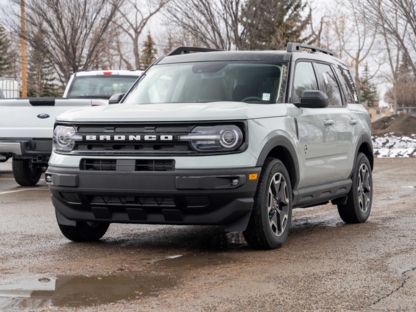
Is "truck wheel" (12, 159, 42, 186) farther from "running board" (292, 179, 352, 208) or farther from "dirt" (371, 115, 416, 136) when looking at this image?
"dirt" (371, 115, 416, 136)

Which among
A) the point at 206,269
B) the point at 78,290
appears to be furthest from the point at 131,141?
the point at 78,290

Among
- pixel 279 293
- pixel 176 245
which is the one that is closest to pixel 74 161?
pixel 176 245

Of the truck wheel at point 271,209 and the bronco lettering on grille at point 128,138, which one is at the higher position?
the bronco lettering on grille at point 128,138

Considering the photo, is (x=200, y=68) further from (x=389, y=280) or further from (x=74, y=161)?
(x=389, y=280)

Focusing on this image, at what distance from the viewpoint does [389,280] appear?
598 centimetres

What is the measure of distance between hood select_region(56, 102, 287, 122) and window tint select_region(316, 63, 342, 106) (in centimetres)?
152

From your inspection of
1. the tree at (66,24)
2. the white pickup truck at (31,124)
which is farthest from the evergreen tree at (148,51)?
the white pickup truck at (31,124)

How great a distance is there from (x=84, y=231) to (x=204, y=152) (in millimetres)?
1615

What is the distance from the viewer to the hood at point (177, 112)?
22.5ft

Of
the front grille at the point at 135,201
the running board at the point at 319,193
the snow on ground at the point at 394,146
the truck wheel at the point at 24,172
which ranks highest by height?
the front grille at the point at 135,201

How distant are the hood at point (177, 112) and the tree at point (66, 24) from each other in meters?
18.8

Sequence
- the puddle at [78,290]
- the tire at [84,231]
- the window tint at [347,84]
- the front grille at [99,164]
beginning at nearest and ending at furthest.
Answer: the puddle at [78,290] < the front grille at [99,164] < the tire at [84,231] < the window tint at [347,84]

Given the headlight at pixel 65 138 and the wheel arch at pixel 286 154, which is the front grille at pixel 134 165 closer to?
the headlight at pixel 65 138

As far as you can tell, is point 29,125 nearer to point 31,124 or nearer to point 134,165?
point 31,124
